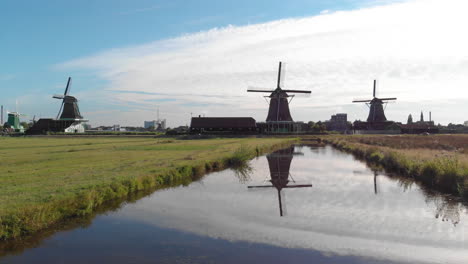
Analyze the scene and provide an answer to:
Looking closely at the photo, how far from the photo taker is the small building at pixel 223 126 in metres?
69.8

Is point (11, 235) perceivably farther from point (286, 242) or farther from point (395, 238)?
point (395, 238)

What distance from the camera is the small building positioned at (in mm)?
69750

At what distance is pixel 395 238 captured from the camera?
8.80 meters

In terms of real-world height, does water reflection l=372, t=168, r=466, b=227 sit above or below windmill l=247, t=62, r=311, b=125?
below

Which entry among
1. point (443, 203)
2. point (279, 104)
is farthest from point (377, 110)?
point (443, 203)

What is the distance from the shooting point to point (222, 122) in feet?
233

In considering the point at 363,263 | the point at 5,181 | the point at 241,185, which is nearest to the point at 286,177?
the point at 241,185

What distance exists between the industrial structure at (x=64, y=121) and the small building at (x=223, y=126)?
1483 inches

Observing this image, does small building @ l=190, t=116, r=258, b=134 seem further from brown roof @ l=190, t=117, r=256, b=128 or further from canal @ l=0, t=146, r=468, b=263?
canal @ l=0, t=146, r=468, b=263

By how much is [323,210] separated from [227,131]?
192ft

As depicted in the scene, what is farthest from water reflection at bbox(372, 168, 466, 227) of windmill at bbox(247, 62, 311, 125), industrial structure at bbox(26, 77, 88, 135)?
industrial structure at bbox(26, 77, 88, 135)

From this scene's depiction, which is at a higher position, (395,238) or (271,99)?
(271,99)

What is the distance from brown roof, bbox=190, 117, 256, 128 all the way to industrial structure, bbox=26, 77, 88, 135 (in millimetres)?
37666

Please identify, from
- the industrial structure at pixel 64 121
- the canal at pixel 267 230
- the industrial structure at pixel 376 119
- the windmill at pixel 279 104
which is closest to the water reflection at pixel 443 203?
the canal at pixel 267 230
